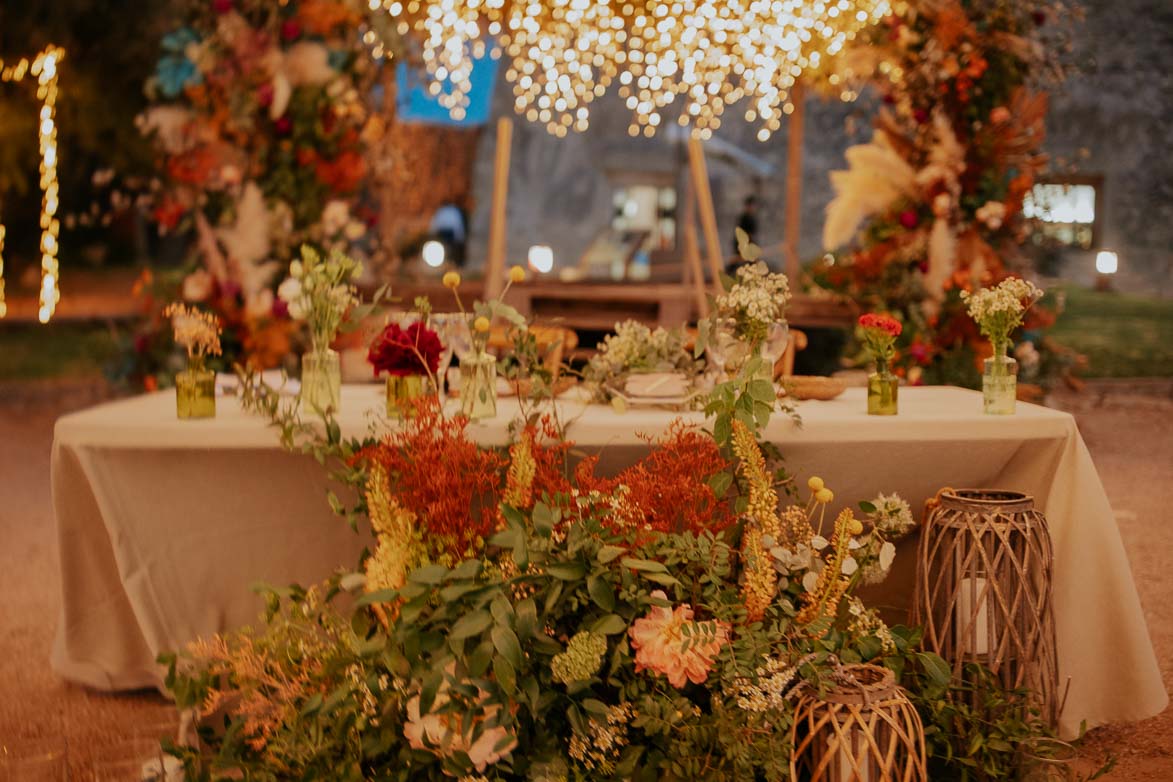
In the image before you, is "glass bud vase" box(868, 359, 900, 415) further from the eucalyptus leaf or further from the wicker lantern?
the eucalyptus leaf

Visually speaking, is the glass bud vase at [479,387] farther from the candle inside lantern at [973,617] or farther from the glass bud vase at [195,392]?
the candle inside lantern at [973,617]

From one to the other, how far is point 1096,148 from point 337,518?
10.4 m

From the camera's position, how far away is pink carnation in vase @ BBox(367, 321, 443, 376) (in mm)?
2330

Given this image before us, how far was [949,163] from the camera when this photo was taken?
4.80 m

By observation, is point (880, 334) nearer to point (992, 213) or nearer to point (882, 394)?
point (882, 394)

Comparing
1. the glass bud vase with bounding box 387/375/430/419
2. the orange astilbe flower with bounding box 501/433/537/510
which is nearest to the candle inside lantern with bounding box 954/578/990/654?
the orange astilbe flower with bounding box 501/433/537/510

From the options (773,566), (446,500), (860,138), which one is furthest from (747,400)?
(860,138)

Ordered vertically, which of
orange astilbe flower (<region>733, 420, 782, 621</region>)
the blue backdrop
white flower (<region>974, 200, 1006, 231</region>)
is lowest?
orange astilbe flower (<region>733, 420, 782, 621</region>)

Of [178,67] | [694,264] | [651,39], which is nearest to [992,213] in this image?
[694,264]

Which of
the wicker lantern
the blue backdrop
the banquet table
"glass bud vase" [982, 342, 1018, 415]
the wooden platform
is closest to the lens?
the wicker lantern

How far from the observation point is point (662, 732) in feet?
6.37

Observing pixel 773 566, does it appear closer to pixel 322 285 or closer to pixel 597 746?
pixel 597 746

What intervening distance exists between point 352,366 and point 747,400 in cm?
190

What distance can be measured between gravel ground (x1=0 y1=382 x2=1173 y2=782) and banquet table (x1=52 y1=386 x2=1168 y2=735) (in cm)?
12
